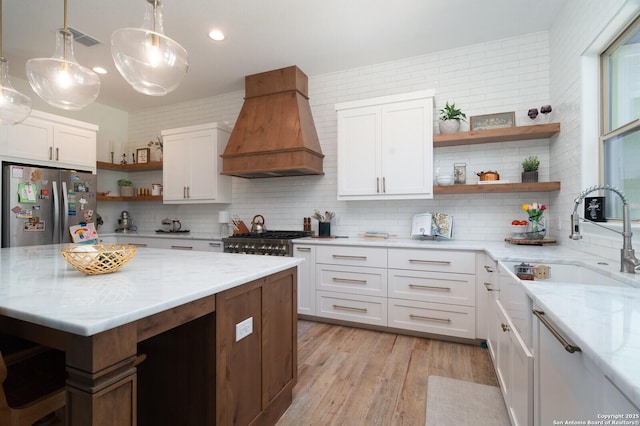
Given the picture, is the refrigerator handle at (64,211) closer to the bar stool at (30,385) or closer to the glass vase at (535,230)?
the bar stool at (30,385)

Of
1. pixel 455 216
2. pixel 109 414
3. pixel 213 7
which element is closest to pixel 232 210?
pixel 213 7

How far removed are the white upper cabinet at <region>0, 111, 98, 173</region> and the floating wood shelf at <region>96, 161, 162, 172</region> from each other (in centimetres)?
49

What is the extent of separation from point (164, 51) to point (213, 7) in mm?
1451

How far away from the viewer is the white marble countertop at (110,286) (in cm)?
90

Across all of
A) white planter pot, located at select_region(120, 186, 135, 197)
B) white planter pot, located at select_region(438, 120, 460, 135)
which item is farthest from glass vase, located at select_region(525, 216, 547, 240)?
white planter pot, located at select_region(120, 186, 135, 197)

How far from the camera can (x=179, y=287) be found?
123 centimetres

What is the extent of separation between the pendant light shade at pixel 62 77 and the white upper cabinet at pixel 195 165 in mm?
2239

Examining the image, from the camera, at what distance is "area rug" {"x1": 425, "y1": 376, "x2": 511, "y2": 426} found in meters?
1.78

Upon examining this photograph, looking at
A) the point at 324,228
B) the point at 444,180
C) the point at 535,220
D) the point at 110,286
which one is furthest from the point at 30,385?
the point at 535,220

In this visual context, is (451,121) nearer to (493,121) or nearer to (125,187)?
(493,121)

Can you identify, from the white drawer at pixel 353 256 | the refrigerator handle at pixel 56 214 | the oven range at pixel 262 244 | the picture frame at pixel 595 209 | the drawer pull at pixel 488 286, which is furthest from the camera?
the refrigerator handle at pixel 56 214

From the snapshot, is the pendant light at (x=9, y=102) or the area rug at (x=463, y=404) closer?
the area rug at (x=463, y=404)

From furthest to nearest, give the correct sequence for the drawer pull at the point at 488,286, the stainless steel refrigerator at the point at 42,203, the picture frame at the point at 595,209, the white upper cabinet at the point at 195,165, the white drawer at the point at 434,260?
the white upper cabinet at the point at 195,165, the stainless steel refrigerator at the point at 42,203, the white drawer at the point at 434,260, the drawer pull at the point at 488,286, the picture frame at the point at 595,209

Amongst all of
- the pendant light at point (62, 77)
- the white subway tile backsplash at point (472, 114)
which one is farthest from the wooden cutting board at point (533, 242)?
the pendant light at point (62, 77)
